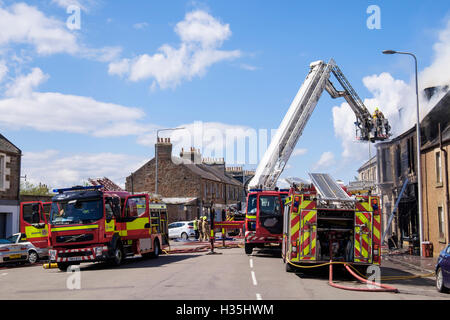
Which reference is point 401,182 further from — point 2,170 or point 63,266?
point 2,170

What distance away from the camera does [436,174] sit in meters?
24.8

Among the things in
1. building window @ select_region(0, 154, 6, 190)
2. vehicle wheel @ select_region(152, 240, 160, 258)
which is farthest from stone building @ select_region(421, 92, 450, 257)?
building window @ select_region(0, 154, 6, 190)

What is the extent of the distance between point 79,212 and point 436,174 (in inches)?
680

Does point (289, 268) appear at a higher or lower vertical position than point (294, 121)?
lower

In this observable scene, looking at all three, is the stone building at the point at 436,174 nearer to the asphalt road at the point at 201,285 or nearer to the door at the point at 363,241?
the asphalt road at the point at 201,285

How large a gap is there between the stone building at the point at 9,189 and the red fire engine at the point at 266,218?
15.7 metres

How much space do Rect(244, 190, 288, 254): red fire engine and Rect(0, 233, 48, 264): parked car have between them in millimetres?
9467

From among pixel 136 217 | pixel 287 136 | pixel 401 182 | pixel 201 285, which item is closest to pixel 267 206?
pixel 287 136

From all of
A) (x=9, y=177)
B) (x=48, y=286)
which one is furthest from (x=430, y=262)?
(x=9, y=177)

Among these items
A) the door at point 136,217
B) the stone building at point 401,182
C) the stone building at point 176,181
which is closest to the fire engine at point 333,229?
the door at point 136,217

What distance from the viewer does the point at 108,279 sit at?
14055 millimetres

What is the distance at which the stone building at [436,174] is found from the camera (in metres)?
23.5

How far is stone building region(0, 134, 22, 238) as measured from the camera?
1168 inches
